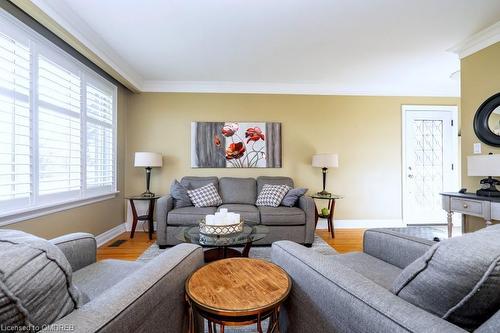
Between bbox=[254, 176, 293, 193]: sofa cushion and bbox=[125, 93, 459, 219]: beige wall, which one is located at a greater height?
bbox=[125, 93, 459, 219]: beige wall

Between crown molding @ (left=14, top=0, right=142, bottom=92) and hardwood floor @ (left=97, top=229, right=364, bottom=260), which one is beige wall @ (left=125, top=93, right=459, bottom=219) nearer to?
hardwood floor @ (left=97, top=229, right=364, bottom=260)

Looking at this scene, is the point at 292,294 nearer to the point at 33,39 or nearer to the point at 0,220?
the point at 0,220

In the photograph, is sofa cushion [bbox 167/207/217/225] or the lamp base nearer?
sofa cushion [bbox 167/207/217/225]

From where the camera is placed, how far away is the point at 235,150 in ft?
12.4

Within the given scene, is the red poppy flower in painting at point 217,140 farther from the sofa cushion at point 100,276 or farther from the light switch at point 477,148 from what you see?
the light switch at point 477,148

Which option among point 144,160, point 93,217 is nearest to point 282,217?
point 144,160

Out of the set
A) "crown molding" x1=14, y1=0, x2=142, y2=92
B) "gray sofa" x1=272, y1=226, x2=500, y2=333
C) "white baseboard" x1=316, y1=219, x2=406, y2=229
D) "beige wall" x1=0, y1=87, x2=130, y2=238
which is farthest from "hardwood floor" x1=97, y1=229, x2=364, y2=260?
"crown molding" x1=14, y1=0, x2=142, y2=92

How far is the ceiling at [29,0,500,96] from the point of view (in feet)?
6.60

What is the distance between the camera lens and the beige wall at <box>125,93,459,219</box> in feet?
12.4

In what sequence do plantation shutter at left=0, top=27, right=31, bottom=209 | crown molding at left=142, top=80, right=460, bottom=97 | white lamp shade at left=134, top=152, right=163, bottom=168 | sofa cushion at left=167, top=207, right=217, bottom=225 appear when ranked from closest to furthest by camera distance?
plantation shutter at left=0, top=27, right=31, bottom=209 → sofa cushion at left=167, top=207, right=217, bottom=225 → white lamp shade at left=134, top=152, right=163, bottom=168 → crown molding at left=142, top=80, right=460, bottom=97

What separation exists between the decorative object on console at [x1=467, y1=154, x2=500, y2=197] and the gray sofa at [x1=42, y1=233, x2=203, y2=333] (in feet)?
9.20

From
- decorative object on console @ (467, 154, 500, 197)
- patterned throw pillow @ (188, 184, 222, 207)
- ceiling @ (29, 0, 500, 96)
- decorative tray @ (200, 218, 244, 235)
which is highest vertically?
ceiling @ (29, 0, 500, 96)

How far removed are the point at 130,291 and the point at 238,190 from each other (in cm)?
278

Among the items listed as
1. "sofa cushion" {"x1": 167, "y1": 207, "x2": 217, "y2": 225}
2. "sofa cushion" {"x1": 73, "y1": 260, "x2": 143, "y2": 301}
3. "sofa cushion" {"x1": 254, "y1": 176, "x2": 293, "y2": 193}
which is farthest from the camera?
"sofa cushion" {"x1": 254, "y1": 176, "x2": 293, "y2": 193}
